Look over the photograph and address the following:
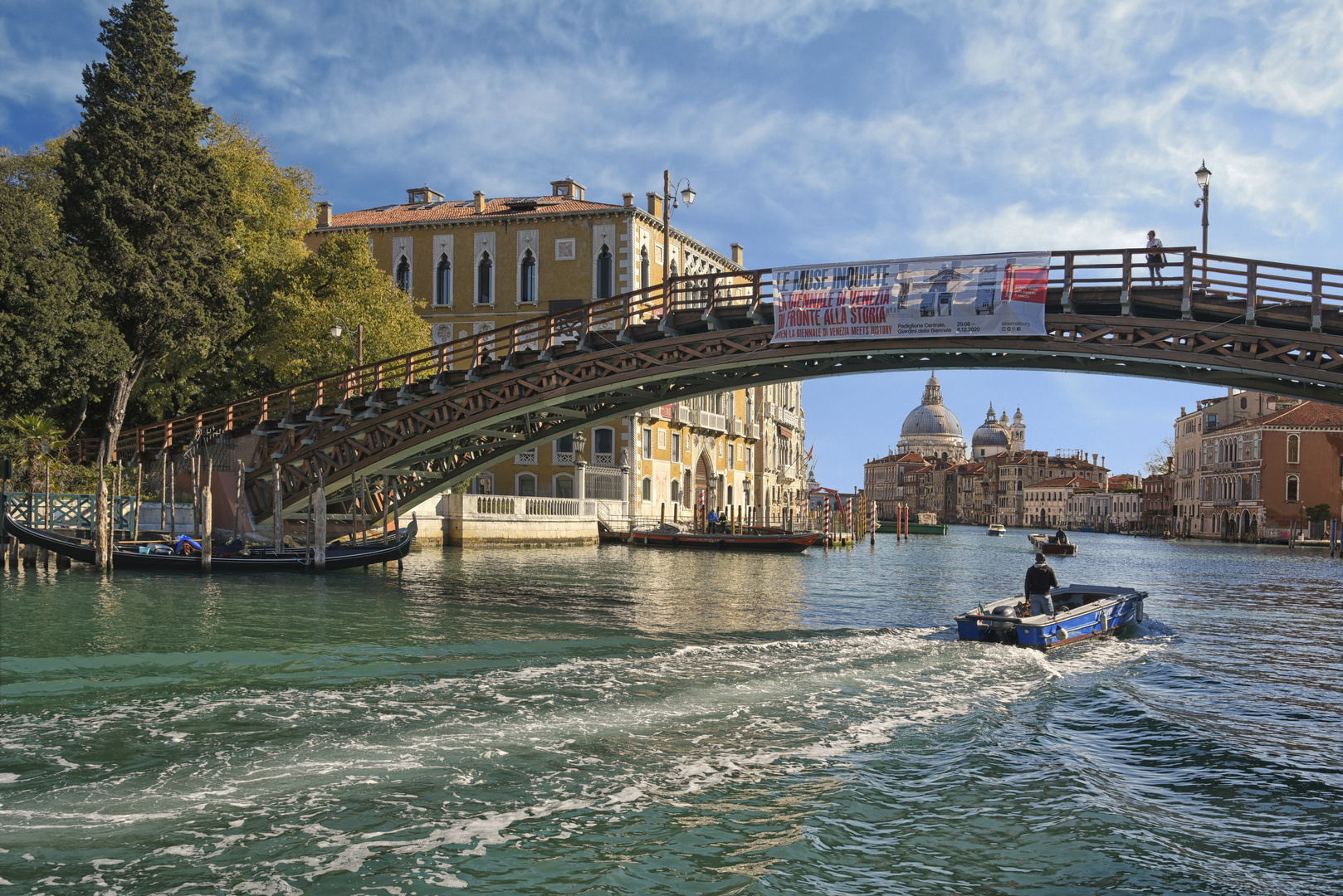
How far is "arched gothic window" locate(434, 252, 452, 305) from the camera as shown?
4234 centimetres

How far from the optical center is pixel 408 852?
5.75 m

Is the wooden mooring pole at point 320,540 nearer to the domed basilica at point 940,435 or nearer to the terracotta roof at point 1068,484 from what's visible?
the terracotta roof at point 1068,484

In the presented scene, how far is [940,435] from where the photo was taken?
171125 millimetres

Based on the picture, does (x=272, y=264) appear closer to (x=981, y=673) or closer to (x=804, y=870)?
(x=981, y=673)

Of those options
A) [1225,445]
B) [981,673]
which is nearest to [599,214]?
[981,673]

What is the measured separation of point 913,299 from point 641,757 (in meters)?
12.2

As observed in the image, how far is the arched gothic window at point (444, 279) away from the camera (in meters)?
42.3

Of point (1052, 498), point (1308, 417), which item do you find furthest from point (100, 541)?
point (1052, 498)

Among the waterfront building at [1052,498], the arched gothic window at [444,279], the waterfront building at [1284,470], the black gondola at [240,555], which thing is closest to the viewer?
the black gondola at [240,555]

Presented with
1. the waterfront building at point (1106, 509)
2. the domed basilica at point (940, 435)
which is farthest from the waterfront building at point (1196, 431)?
the domed basilica at point (940, 435)

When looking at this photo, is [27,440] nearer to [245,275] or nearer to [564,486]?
[245,275]

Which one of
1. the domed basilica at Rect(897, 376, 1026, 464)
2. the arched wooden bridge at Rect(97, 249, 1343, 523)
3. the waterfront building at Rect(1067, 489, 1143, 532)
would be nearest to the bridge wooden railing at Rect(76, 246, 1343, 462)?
the arched wooden bridge at Rect(97, 249, 1343, 523)

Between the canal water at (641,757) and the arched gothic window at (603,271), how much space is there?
26.4 metres

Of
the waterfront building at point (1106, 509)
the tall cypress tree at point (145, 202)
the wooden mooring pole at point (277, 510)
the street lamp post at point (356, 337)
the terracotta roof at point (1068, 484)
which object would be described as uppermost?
the tall cypress tree at point (145, 202)
